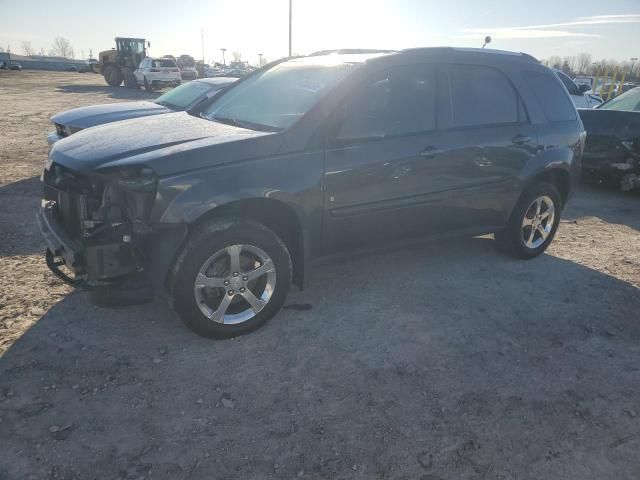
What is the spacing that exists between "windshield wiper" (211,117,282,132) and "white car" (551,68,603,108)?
10302mm

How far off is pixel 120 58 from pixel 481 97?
31.1 meters

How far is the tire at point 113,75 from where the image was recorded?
1171 inches

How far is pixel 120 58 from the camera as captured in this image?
98.8 ft

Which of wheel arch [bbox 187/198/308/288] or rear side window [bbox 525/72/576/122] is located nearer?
wheel arch [bbox 187/198/308/288]

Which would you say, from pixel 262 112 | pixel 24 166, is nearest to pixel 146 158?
pixel 262 112

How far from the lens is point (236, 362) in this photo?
119 inches

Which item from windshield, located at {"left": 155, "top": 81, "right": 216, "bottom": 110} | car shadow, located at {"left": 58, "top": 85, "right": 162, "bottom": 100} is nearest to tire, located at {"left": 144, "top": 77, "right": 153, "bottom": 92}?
car shadow, located at {"left": 58, "top": 85, "right": 162, "bottom": 100}

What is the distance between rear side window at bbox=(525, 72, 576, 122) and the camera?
4590 millimetres

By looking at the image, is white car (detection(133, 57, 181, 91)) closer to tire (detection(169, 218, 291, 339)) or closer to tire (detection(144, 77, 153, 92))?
tire (detection(144, 77, 153, 92))

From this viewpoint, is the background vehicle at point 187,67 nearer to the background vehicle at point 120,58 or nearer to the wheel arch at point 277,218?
the background vehicle at point 120,58

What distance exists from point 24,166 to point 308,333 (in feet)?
22.0

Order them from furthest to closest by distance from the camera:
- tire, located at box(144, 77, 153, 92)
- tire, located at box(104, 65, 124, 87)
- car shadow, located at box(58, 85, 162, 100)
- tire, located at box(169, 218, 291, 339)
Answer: tire, located at box(104, 65, 124, 87) < tire, located at box(144, 77, 153, 92) < car shadow, located at box(58, 85, 162, 100) < tire, located at box(169, 218, 291, 339)

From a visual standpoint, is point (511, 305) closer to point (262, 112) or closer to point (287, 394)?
point (287, 394)

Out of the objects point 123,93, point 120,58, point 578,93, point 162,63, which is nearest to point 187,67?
point 120,58
